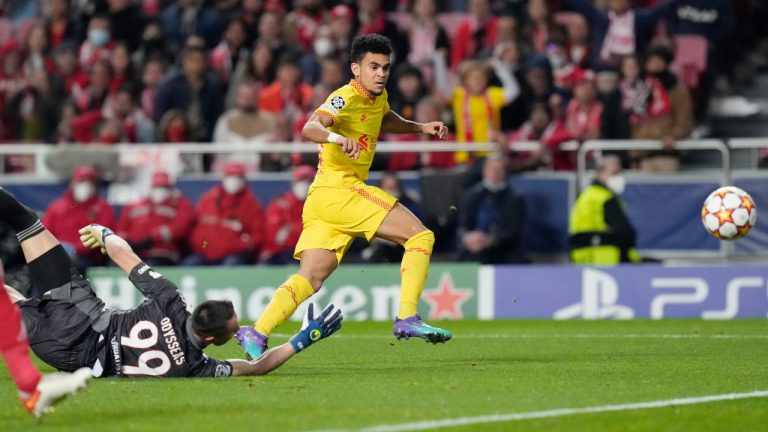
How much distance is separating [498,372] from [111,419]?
126 inches

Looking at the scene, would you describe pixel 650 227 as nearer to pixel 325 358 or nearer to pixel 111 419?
pixel 325 358

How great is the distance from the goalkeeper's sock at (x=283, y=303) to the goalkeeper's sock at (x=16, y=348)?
119 inches

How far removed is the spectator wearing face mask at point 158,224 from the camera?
17344mm

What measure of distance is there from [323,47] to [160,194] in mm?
3136

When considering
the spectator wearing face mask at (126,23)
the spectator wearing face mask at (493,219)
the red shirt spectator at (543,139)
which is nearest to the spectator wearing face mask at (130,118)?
the spectator wearing face mask at (126,23)

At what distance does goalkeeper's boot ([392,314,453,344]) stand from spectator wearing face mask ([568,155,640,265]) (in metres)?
6.82

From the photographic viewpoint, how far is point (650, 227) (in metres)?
17.1

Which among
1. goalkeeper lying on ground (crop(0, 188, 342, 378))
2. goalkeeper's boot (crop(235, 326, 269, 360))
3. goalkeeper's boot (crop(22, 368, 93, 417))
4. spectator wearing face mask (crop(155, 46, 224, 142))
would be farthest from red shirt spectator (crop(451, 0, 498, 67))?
goalkeeper's boot (crop(22, 368, 93, 417))

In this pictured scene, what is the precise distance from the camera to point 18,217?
362 inches

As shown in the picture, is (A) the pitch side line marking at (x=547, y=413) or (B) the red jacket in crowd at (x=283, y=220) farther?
(B) the red jacket in crowd at (x=283, y=220)

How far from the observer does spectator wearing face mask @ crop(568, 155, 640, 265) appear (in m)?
16.5

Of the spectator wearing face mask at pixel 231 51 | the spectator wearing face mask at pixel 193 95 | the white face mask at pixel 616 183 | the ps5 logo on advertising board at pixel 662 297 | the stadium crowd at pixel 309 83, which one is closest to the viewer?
the ps5 logo on advertising board at pixel 662 297

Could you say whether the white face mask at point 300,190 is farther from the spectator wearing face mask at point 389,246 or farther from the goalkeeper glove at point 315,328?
the goalkeeper glove at point 315,328

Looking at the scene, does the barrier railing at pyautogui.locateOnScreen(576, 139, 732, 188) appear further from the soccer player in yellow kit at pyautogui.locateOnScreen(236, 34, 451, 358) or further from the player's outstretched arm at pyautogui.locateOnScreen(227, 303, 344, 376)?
the player's outstretched arm at pyautogui.locateOnScreen(227, 303, 344, 376)
